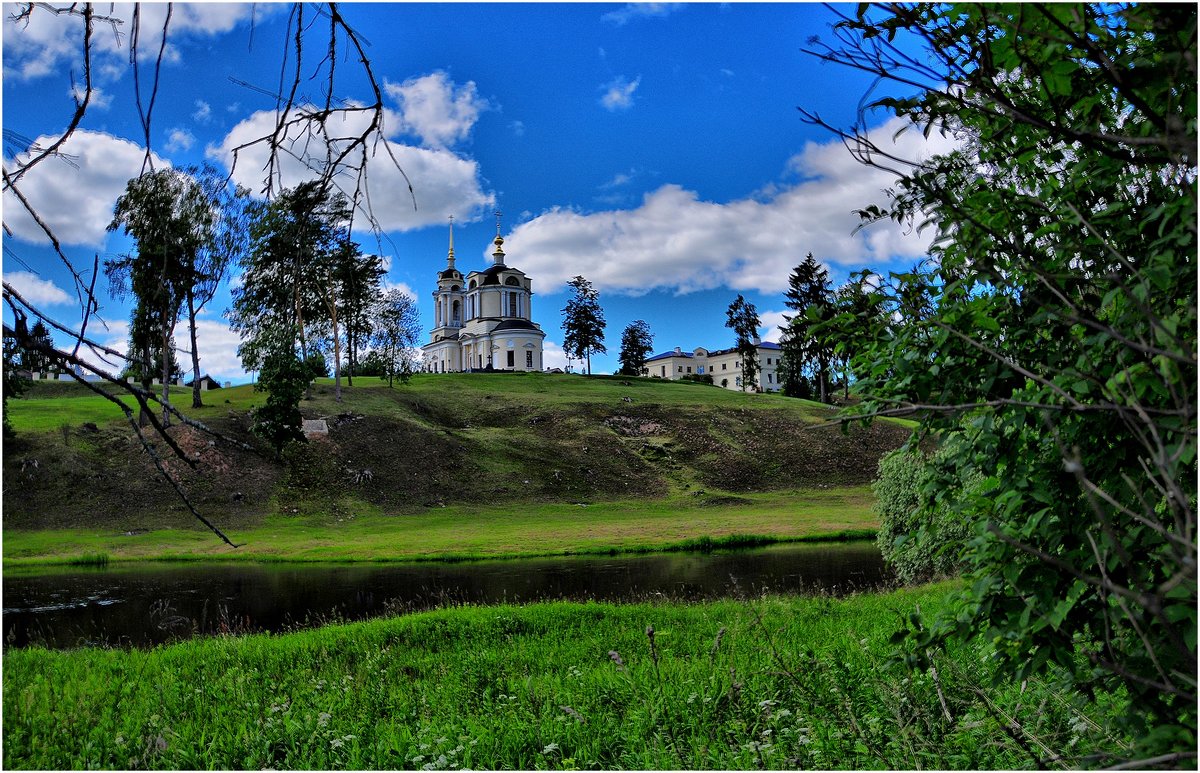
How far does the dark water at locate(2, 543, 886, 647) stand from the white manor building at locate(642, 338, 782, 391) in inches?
4442

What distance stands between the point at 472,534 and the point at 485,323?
3112 inches

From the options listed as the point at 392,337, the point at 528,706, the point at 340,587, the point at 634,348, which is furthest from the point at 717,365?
the point at 528,706

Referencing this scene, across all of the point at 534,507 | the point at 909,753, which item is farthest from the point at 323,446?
the point at 909,753

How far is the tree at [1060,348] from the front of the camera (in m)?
2.66

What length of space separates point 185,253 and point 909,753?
4.79m

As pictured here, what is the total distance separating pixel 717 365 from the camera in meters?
149

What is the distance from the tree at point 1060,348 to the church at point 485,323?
10344 cm

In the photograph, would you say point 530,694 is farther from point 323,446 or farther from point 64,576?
point 323,446

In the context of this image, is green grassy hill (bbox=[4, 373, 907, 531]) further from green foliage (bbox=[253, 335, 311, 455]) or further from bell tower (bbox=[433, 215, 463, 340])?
bell tower (bbox=[433, 215, 463, 340])

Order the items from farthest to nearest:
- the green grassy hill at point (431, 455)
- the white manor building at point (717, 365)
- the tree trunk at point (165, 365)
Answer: the white manor building at point (717, 365)
the green grassy hill at point (431, 455)
the tree trunk at point (165, 365)

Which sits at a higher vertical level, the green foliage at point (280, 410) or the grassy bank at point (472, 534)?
the green foliage at point (280, 410)

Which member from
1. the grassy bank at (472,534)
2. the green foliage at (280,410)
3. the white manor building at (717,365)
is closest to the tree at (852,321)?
the grassy bank at (472,534)

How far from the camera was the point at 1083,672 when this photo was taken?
3.63 metres

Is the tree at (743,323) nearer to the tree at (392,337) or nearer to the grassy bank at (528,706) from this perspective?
the tree at (392,337)
